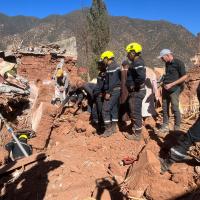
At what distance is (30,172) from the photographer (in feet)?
18.1

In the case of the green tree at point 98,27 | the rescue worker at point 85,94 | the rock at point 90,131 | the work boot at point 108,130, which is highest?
the green tree at point 98,27

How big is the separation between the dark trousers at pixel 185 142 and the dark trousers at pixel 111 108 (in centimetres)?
233

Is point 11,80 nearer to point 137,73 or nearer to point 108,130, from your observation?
point 108,130

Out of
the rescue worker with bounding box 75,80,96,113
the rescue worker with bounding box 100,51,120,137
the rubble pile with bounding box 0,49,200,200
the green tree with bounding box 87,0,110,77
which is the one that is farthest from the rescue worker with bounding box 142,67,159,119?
the green tree with bounding box 87,0,110,77

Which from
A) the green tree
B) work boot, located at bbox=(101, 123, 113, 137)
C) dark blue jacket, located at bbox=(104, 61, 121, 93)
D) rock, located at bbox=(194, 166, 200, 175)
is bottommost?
rock, located at bbox=(194, 166, 200, 175)

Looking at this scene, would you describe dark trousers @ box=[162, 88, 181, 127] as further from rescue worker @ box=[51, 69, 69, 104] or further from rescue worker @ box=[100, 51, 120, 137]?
rescue worker @ box=[51, 69, 69, 104]

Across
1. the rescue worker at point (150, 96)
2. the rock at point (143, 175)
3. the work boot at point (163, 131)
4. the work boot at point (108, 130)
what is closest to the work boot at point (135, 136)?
the work boot at point (163, 131)

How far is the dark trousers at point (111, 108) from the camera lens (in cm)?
647

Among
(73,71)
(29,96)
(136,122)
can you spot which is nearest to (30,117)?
(29,96)

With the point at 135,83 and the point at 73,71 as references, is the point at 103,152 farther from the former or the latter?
the point at 73,71

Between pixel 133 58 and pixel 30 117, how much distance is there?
15.9 feet

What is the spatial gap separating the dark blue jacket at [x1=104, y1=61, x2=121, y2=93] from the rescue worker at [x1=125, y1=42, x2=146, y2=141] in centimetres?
37

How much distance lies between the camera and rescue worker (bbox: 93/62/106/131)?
21.9 feet

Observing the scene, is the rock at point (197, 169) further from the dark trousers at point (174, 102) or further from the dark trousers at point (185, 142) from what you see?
the dark trousers at point (174, 102)
